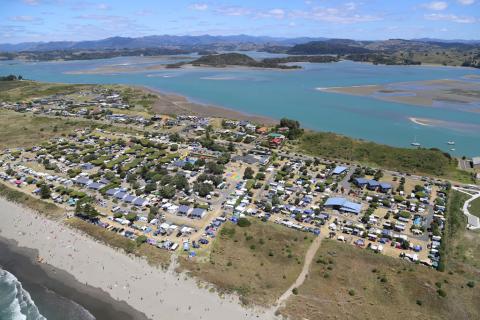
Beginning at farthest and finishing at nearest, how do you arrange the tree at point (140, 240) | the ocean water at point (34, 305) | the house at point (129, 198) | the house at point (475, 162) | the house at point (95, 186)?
the house at point (475, 162) → the house at point (95, 186) → the house at point (129, 198) → the tree at point (140, 240) → the ocean water at point (34, 305)

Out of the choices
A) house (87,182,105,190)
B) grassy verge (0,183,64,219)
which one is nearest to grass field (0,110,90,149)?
grassy verge (0,183,64,219)

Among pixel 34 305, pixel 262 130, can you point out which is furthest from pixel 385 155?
pixel 34 305

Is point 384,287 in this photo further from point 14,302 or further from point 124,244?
point 14,302

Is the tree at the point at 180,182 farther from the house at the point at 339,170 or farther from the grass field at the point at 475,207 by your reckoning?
the grass field at the point at 475,207

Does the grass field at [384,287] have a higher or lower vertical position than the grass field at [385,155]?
lower

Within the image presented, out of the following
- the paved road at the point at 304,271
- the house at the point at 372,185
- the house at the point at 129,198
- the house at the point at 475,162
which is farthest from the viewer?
the house at the point at 475,162

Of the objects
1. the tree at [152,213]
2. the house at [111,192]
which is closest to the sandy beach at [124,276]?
the tree at [152,213]

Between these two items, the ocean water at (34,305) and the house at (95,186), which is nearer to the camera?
the ocean water at (34,305)

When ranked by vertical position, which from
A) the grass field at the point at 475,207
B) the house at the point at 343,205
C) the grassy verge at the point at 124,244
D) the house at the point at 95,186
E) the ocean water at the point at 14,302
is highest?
the house at the point at 95,186
